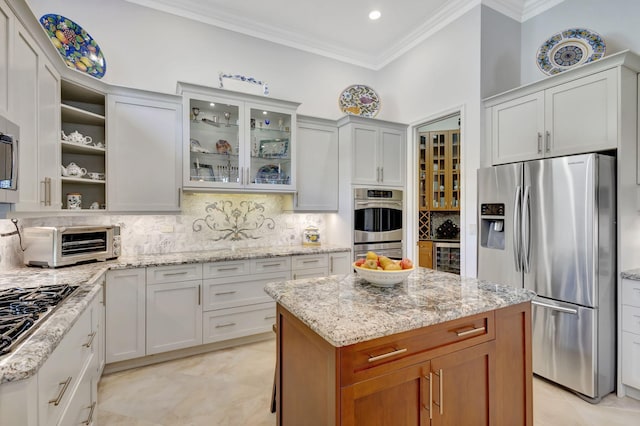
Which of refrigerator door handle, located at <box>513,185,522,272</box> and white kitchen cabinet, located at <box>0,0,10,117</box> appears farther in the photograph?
refrigerator door handle, located at <box>513,185,522,272</box>

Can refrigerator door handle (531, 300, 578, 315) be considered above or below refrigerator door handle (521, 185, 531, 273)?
below

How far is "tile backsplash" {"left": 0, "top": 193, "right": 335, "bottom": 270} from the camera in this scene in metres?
3.03

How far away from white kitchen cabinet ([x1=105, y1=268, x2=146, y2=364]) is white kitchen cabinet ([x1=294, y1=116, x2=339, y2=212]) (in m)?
1.74

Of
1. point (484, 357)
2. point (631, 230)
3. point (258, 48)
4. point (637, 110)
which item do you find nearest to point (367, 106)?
point (258, 48)

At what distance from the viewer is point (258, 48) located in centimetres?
370

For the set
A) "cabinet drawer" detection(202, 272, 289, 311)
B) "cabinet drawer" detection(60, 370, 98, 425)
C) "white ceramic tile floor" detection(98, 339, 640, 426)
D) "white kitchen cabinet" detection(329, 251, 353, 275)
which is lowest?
"white ceramic tile floor" detection(98, 339, 640, 426)

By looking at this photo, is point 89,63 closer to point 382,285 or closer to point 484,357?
point 382,285

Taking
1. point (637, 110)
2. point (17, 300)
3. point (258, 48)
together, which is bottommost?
point (17, 300)

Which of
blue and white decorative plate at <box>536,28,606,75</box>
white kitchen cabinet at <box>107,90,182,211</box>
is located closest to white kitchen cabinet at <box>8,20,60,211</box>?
white kitchen cabinet at <box>107,90,182,211</box>

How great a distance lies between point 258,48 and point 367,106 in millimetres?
1573

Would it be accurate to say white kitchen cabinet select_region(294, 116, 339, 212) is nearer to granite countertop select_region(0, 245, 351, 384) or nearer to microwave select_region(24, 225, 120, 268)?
granite countertop select_region(0, 245, 351, 384)

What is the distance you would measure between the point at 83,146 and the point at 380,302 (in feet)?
8.86

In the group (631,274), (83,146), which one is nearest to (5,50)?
(83,146)

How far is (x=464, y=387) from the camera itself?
1386mm
